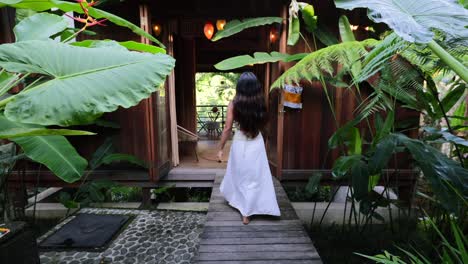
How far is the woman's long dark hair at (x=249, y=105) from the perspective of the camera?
8.11 ft

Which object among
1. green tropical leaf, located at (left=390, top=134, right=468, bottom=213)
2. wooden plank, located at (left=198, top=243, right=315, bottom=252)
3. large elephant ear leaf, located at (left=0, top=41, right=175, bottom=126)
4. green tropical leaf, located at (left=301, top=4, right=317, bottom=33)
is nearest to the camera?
large elephant ear leaf, located at (left=0, top=41, right=175, bottom=126)

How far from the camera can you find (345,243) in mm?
3400

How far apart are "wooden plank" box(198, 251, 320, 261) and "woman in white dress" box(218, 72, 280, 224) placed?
0.46 m

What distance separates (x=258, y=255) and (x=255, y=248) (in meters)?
0.09

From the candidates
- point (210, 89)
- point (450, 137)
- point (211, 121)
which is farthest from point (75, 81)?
point (210, 89)

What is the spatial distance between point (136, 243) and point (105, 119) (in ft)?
6.17

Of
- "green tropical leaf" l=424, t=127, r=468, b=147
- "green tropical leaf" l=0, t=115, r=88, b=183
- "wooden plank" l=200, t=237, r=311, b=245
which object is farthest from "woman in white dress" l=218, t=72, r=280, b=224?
"green tropical leaf" l=424, t=127, r=468, b=147

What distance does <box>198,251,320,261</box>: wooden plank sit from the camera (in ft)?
6.46

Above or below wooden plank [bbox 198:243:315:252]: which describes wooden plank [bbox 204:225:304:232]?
above

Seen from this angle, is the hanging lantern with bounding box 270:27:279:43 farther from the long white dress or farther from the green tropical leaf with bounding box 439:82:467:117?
the green tropical leaf with bounding box 439:82:467:117

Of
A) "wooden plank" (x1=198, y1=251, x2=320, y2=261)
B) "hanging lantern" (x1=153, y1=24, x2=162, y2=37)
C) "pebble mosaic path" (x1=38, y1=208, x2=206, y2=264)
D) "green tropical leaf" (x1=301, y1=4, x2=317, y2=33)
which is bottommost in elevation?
"pebble mosaic path" (x1=38, y1=208, x2=206, y2=264)

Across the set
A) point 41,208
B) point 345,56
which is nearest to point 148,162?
point 41,208

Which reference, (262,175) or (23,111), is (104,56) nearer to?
(23,111)

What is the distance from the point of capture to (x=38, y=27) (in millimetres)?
1445
